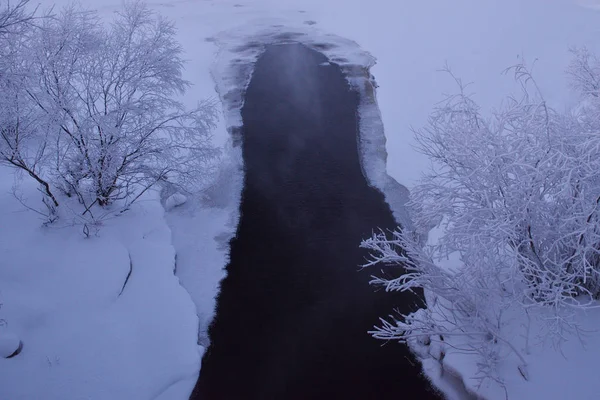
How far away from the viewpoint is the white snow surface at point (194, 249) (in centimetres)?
951

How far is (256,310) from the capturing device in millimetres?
11938

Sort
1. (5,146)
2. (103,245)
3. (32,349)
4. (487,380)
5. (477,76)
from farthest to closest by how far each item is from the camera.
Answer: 1. (477,76)
2. (103,245)
3. (5,146)
4. (32,349)
5. (487,380)

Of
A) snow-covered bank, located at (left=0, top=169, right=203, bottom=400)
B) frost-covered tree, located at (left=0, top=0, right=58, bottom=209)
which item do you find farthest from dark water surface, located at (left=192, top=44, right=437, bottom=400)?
frost-covered tree, located at (left=0, top=0, right=58, bottom=209)

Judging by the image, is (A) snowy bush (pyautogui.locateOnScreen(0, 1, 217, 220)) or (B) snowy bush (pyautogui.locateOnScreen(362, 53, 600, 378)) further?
(A) snowy bush (pyautogui.locateOnScreen(0, 1, 217, 220))

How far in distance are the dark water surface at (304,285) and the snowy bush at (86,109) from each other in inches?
124

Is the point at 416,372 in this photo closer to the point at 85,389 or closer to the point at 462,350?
the point at 462,350

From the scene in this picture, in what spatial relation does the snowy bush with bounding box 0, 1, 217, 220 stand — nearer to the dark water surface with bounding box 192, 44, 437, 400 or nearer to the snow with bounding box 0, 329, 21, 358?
the dark water surface with bounding box 192, 44, 437, 400

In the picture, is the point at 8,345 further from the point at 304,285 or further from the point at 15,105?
the point at 304,285

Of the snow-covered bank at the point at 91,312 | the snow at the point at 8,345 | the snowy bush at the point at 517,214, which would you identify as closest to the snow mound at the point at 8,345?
the snow at the point at 8,345

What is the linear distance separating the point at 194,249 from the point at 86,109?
5059 mm

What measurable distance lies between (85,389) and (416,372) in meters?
6.85

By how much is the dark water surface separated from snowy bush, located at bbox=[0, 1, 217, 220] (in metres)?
3.15

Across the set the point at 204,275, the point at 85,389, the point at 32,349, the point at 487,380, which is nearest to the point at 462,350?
Answer: the point at 487,380

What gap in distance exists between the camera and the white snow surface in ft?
31.2
